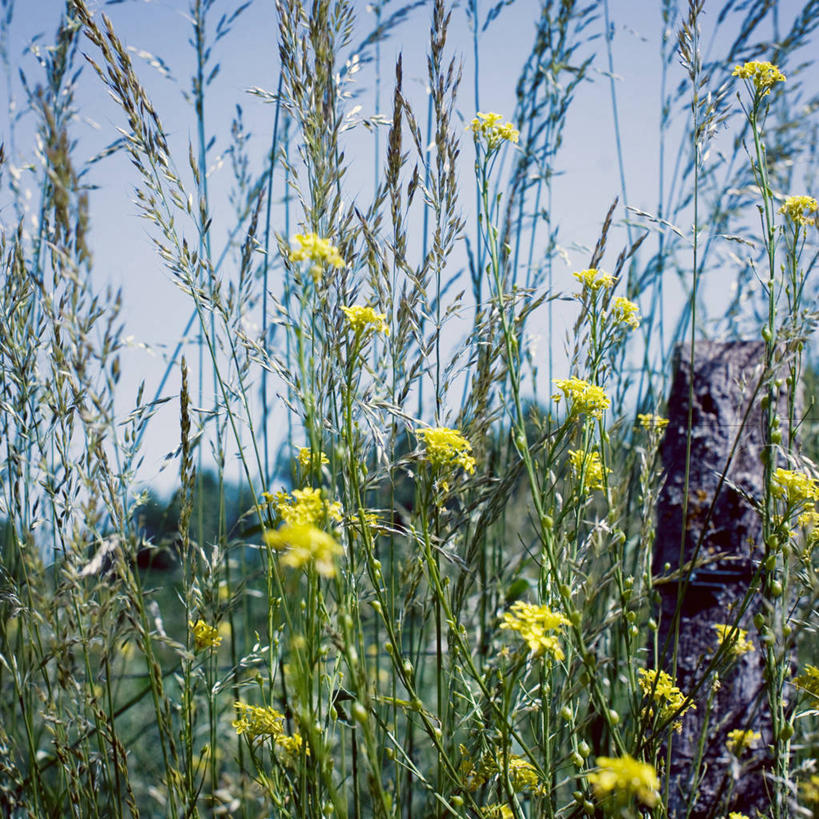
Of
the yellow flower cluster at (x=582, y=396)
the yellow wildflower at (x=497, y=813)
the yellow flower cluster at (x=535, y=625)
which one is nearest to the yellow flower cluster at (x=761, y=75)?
the yellow flower cluster at (x=582, y=396)

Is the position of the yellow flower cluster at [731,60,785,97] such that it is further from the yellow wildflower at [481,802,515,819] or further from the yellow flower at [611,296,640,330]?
the yellow wildflower at [481,802,515,819]

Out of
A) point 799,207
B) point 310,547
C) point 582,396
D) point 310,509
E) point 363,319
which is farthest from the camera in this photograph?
point 799,207

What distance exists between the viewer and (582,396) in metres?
1.06

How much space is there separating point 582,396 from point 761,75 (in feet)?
1.98

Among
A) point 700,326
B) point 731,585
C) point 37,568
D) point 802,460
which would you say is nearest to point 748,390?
point 731,585

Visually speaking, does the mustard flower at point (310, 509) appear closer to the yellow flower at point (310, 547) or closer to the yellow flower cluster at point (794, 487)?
the yellow flower at point (310, 547)

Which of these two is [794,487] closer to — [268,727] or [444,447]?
[444,447]

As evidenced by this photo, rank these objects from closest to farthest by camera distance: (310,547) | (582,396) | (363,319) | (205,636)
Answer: (310,547) → (363,319) → (582,396) → (205,636)

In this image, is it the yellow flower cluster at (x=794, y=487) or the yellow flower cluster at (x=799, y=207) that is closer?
the yellow flower cluster at (x=794, y=487)

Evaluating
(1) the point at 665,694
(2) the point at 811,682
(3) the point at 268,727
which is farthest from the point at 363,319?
(2) the point at 811,682

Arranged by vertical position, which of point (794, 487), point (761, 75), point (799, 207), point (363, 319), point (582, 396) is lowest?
point (794, 487)

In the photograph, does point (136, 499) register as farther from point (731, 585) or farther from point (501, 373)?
point (731, 585)

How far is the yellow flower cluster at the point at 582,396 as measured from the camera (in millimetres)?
1058

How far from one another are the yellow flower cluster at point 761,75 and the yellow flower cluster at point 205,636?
1.22 metres
